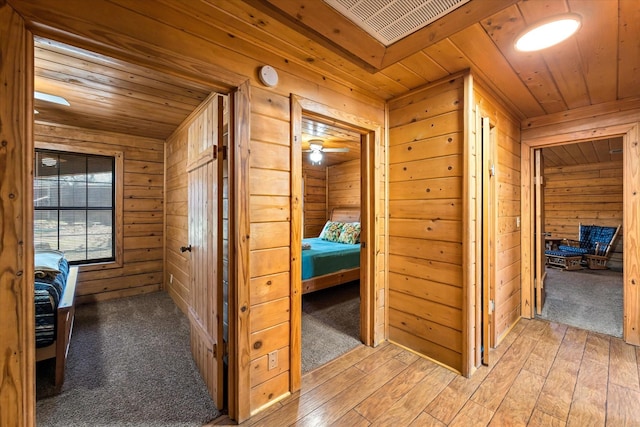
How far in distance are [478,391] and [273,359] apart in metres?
1.40

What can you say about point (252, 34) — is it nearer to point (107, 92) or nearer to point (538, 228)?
point (107, 92)

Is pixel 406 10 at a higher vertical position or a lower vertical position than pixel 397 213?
higher

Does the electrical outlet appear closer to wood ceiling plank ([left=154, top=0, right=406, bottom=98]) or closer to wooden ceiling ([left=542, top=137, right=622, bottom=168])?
wood ceiling plank ([left=154, top=0, right=406, bottom=98])

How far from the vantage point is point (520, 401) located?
1.66 metres

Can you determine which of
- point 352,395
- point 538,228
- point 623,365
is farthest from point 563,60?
point 352,395

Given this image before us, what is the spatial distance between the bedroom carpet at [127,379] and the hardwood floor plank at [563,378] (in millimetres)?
2087

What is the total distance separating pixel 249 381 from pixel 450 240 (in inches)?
66.2

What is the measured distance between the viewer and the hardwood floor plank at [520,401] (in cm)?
152

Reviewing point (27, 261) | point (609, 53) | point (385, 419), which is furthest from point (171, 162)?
point (609, 53)

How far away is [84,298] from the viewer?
132 inches

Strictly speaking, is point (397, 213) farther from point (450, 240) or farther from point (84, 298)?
point (84, 298)

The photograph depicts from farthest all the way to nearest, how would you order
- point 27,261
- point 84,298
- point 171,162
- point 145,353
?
point 171,162 < point 84,298 < point 145,353 < point 27,261

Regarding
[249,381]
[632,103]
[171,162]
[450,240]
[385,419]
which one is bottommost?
[385,419]

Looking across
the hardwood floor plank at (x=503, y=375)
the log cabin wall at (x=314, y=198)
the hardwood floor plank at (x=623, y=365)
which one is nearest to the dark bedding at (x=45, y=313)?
the hardwood floor plank at (x=503, y=375)
